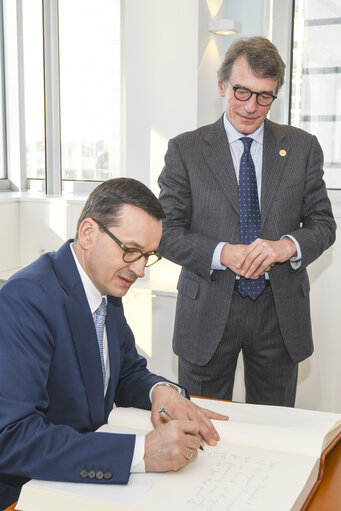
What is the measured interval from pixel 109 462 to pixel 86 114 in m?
3.91

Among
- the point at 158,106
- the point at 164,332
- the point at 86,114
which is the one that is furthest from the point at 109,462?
the point at 86,114

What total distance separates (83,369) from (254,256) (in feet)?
2.83

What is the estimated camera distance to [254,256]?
2217 mm

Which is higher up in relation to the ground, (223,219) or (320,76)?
(320,76)

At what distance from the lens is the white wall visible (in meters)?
3.60

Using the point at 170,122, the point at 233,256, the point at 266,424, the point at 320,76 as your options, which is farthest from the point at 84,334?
the point at 320,76

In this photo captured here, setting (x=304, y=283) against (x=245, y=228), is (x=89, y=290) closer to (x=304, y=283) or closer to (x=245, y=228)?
(x=245, y=228)

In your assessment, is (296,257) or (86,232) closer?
(86,232)

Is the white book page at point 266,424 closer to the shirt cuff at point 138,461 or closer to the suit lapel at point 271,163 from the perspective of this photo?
the shirt cuff at point 138,461

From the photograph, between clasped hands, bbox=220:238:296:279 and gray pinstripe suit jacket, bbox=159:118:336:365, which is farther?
gray pinstripe suit jacket, bbox=159:118:336:365

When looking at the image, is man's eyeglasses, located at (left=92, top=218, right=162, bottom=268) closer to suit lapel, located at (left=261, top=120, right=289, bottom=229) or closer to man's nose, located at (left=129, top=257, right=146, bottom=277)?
man's nose, located at (left=129, top=257, right=146, bottom=277)

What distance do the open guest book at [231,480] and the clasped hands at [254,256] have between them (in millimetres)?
758

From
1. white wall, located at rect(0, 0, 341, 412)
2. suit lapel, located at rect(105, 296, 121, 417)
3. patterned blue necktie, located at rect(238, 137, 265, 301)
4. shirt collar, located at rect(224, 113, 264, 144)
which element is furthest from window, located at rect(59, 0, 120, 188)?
suit lapel, located at rect(105, 296, 121, 417)

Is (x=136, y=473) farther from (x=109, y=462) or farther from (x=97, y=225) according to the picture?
(x=97, y=225)
